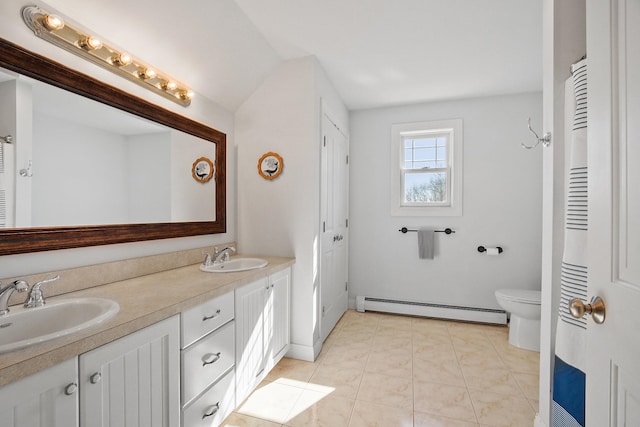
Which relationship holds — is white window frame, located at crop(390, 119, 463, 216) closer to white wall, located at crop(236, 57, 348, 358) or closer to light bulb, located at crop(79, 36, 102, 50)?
white wall, located at crop(236, 57, 348, 358)

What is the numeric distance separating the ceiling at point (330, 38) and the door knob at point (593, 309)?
5.93 ft

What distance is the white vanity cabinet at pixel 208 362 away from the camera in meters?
1.28

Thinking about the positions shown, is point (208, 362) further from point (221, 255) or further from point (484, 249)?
point (484, 249)

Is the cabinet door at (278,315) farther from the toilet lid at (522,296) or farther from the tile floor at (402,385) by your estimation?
the toilet lid at (522,296)

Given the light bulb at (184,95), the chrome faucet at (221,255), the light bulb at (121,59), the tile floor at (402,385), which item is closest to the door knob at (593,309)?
Result: the tile floor at (402,385)

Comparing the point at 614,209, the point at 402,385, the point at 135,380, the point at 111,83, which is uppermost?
the point at 111,83

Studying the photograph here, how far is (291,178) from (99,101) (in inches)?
50.9

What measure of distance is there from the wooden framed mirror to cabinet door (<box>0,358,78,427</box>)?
66 centimetres

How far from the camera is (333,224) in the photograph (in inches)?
114

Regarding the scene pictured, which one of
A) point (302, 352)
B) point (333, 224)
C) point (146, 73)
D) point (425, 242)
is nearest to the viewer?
point (146, 73)

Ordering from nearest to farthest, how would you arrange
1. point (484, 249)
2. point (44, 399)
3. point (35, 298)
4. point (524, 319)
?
point (44, 399)
point (35, 298)
point (524, 319)
point (484, 249)

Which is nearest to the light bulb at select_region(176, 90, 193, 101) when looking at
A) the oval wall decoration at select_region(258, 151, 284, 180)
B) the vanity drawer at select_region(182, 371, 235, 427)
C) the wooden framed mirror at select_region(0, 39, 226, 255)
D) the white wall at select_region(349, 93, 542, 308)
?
the wooden framed mirror at select_region(0, 39, 226, 255)

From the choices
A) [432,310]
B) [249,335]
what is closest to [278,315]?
[249,335]

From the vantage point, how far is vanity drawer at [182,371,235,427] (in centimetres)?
130
